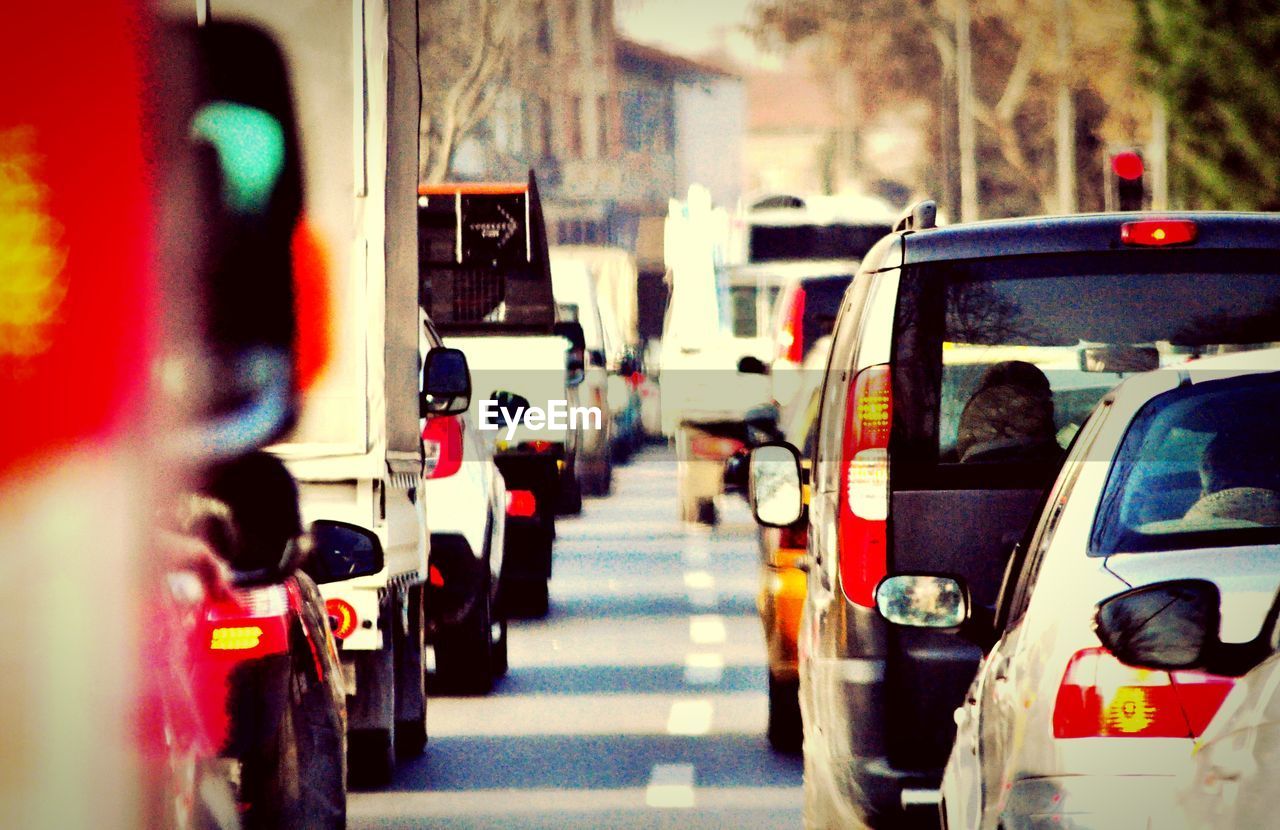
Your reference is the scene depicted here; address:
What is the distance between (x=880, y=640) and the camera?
5.93m

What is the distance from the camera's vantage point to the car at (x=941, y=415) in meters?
5.87

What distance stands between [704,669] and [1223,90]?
20.9 meters

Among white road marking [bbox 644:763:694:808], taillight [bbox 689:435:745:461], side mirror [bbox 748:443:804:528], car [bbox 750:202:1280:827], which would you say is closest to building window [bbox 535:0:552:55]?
taillight [bbox 689:435:745:461]

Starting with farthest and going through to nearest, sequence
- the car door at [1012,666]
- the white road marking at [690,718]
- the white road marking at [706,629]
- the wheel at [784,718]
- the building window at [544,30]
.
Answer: the building window at [544,30]
the white road marking at [706,629]
the white road marking at [690,718]
the wheel at [784,718]
the car door at [1012,666]

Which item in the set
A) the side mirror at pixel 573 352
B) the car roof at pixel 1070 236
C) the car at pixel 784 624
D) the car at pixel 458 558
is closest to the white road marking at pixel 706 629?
the car at pixel 458 558

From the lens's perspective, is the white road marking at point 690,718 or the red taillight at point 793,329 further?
the red taillight at point 793,329

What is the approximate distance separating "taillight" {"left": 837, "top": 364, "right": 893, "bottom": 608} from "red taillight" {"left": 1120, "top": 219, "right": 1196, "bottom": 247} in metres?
0.66

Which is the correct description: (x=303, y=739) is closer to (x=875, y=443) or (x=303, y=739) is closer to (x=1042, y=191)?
(x=875, y=443)

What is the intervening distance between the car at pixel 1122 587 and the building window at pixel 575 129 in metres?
63.1

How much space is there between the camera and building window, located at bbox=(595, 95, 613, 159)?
7100 centimetres

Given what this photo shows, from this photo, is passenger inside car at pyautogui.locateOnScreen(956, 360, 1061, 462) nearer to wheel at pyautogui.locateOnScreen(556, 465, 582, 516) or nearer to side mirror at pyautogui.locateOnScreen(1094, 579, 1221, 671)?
side mirror at pyautogui.locateOnScreen(1094, 579, 1221, 671)

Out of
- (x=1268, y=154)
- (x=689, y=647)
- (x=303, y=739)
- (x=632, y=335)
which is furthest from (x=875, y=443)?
(x=632, y=335)

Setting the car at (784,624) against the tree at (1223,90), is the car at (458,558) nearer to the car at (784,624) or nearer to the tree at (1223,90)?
the car at (784,624)

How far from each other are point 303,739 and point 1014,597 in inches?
55.5
